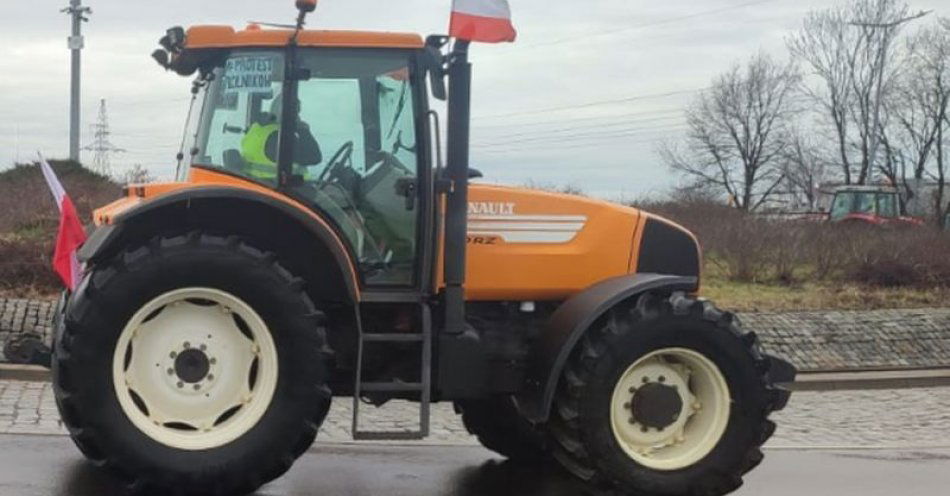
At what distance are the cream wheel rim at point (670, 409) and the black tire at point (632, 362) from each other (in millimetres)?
53

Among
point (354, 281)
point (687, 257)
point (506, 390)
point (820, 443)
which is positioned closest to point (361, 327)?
point (354, 281)

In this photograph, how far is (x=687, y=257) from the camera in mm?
6922

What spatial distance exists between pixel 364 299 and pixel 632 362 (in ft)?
4.98

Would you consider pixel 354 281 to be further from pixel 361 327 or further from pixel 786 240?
pixel 786 240

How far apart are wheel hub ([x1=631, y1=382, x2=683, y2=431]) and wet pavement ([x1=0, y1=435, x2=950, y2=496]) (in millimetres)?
590

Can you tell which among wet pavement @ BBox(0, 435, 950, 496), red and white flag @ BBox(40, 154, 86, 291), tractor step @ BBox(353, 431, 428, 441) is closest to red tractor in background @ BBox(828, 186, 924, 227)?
wet pavement @ BBox(0, 435, 950, 496)

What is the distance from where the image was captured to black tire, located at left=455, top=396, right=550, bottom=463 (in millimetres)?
7367

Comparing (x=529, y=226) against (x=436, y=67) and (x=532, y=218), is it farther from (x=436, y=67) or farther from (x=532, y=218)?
(x=436, y=67)

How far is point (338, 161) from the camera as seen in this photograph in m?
6.16

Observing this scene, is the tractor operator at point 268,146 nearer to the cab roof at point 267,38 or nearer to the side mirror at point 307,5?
the cab roof at point 267,38

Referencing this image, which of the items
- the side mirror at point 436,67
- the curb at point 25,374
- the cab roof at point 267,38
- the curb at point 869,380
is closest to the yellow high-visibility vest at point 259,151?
the cab roof at point 267,38

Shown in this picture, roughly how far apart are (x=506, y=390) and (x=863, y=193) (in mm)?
31249

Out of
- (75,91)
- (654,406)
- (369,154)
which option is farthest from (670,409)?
(75,91)

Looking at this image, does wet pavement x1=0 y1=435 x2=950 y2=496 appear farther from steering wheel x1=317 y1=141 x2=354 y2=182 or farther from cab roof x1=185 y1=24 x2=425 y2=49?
cab roof x1=185 y1=24 x2=425 y2=49
